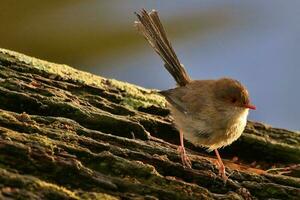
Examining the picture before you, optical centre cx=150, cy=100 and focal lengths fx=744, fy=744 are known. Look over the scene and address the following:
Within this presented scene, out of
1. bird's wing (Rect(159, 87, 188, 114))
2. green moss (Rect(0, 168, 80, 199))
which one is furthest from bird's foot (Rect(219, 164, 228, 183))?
green moss (Rect(0, 168, 80, 199))

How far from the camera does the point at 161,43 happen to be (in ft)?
20.1

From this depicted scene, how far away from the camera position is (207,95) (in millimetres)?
5746

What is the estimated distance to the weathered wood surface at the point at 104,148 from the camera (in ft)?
14.9

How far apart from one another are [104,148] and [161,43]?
1.45m

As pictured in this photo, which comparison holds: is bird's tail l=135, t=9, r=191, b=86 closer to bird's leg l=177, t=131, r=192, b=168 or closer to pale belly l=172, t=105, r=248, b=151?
pale belly l=172, t=105, r=248, b=151

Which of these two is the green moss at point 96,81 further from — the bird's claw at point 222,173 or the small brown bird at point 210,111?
the bird's claw at point 222,173

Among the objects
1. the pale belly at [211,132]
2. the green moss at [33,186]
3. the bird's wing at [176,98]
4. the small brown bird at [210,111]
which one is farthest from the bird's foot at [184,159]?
the green moss at [33,186]

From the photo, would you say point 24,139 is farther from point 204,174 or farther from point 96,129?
point 204,174

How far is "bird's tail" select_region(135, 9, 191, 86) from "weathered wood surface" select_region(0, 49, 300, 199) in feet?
1.05

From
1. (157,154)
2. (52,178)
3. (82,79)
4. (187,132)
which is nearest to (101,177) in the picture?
(52,178)

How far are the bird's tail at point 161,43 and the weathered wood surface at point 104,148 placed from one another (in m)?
0.32

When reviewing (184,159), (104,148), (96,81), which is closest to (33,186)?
(104,148)

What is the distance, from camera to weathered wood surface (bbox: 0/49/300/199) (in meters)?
4.55

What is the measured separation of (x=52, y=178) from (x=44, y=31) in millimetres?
6146
